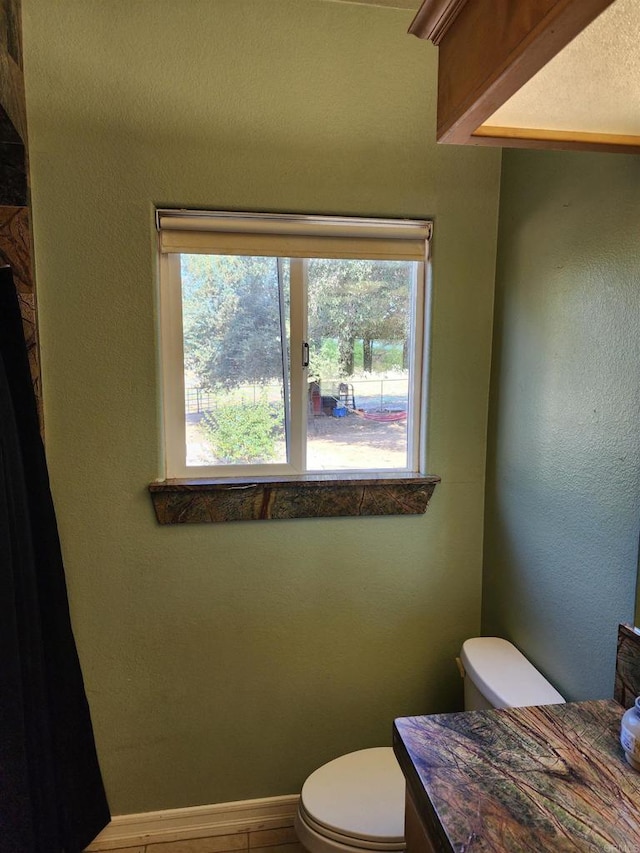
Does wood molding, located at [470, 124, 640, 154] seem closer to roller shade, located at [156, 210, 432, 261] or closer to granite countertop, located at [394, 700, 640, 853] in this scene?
roller shade, located at [156, 210, 432, 261]

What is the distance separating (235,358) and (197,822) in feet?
5.07

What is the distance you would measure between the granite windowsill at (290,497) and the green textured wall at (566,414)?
0.30 metres

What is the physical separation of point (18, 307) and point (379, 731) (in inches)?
68.7

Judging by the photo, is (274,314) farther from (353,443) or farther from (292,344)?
(353,443)

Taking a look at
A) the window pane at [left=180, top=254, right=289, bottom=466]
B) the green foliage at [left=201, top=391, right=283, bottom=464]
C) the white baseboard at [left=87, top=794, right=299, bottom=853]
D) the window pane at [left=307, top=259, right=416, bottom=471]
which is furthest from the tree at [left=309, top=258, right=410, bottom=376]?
the white baseboard at [left=87, top=794, right=299, bottom=853]

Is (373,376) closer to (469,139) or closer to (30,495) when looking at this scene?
(469,139)

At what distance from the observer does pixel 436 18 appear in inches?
30.1

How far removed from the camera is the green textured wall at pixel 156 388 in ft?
4.43

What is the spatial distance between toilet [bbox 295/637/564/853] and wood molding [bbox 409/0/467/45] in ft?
4.65

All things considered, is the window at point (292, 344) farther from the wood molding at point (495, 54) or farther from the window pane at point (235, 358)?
the wood molding at point (495, 54)

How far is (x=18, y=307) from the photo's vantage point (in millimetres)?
1219

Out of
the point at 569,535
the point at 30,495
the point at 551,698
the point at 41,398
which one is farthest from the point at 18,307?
the point at 551,698

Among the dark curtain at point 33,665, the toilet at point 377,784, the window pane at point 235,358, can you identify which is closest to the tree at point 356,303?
the window pane at point 235,358

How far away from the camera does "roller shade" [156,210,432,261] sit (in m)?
1.42
